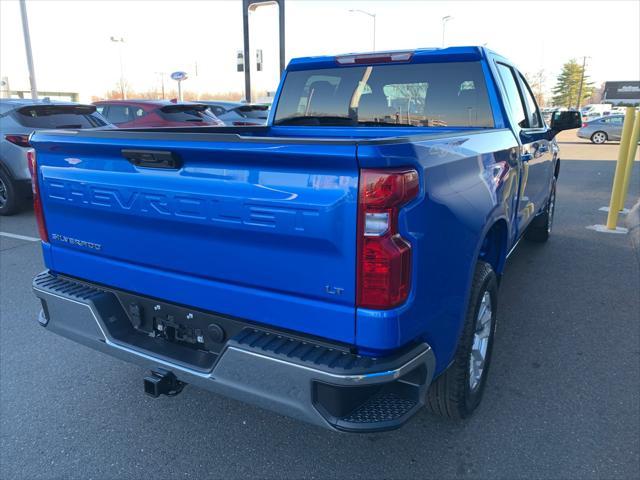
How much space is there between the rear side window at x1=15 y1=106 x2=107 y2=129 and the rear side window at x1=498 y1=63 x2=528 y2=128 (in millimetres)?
6620

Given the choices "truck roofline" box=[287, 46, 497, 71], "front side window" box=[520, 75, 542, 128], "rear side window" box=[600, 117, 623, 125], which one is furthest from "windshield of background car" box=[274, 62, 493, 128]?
"rear side window" box=[600, 117, 623, 125]

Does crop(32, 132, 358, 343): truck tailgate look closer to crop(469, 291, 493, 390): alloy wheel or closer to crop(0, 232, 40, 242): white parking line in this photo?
crop(469, 291, 493, 390): alloy wheel

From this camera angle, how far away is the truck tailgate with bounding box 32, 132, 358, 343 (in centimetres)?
182

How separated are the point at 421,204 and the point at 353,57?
237 centimetres

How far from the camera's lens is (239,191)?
76.7 inches

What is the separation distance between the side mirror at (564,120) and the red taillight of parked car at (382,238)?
12.4 ft

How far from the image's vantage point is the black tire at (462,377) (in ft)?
8.21

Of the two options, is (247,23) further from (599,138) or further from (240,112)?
(599,138)

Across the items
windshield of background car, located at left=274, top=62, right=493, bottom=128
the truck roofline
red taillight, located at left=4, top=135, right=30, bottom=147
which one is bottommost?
red taillight, located at left=4, top=135, right=30, bottom=147

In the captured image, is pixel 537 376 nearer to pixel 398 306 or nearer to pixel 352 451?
pixel 352 451

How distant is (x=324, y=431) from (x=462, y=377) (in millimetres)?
814

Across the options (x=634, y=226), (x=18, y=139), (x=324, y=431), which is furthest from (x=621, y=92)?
(x=324, y=431)

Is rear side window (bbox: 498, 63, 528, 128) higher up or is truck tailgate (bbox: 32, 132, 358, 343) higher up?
rear side window (bbox: 498, 63, 528, 128)

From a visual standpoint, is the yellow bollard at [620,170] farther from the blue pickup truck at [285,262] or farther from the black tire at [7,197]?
the black tire at [7,197]
